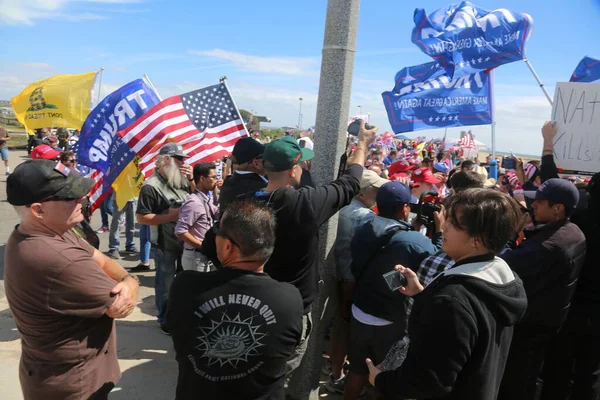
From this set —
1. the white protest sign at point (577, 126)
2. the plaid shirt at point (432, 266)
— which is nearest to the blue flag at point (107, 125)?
the plaid shirt at point (432, 266)

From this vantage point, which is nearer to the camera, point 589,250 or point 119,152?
point 589,250

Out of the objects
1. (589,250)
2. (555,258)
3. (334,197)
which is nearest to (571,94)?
(589,250)

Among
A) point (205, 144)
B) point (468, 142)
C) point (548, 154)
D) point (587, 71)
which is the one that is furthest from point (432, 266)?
point (468, 142)

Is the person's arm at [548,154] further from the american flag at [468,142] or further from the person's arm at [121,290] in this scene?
the american flag at [468,142]

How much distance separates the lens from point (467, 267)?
173cm

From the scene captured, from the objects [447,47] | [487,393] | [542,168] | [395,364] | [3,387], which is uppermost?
[447,47]

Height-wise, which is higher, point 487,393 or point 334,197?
point 334,197

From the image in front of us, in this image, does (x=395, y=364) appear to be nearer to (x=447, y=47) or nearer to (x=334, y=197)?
(x=334, y=197)

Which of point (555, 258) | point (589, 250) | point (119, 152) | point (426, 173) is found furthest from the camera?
point (119, 152)

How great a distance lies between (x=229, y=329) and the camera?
1.77 metres

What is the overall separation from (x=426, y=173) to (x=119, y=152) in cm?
402

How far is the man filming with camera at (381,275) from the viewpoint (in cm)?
302

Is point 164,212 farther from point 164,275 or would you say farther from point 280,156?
point 280,156

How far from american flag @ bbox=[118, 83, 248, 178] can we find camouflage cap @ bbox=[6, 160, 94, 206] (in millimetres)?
3466
